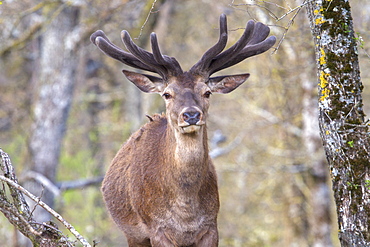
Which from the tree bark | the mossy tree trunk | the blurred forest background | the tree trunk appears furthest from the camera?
the tree trunk

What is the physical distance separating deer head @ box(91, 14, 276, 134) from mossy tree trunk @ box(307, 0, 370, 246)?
1.09 m

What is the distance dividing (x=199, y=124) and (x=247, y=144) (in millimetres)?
12185

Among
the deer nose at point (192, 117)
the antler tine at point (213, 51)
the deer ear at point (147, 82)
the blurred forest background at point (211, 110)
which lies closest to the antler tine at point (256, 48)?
the antler tine at point (213, 51)

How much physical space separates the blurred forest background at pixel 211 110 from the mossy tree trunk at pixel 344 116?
4703 mm

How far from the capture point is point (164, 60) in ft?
22.2

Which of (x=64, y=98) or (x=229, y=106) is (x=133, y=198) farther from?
(x=229, y=106)

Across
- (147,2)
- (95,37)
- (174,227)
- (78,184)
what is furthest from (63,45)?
(174,227)

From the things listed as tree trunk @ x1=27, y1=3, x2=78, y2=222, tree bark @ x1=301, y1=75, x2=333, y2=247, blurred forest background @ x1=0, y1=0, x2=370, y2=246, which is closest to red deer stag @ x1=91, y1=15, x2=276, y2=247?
blurred forest background @ x1=0, y1=0, x2=370, y2=246

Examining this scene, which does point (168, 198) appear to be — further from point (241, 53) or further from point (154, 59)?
point (241, 53)

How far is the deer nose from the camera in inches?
247

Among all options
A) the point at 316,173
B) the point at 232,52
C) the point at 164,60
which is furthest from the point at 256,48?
the point at 316,173

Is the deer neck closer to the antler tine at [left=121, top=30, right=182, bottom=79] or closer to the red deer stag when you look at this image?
the red deer stag

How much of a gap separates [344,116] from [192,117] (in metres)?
1.57

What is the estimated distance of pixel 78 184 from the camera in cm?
1448
